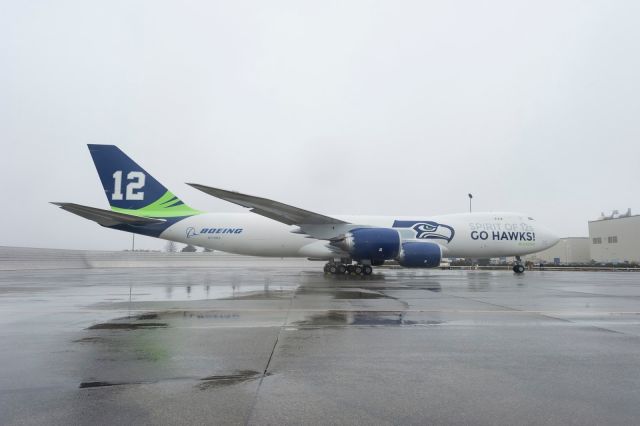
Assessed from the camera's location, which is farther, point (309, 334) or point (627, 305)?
point (627, 305)

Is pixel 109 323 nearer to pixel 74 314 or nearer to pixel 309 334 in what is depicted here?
pixel 74 314

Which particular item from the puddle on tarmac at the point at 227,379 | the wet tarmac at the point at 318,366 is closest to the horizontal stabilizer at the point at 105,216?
the wet tarmac at the point at 318,366

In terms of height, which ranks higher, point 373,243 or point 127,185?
point 127,185

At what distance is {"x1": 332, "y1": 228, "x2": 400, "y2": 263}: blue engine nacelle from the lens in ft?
57.9

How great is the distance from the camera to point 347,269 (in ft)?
66.3

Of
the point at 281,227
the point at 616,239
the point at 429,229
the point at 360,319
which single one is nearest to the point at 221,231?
the point at 281,227

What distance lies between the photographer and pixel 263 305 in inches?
335

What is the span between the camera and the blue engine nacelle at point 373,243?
57.9 feet

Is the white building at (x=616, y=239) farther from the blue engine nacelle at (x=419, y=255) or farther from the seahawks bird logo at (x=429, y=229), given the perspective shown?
the blue engine nacelle at (x=419, y=255)

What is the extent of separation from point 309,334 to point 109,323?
3.30 meters

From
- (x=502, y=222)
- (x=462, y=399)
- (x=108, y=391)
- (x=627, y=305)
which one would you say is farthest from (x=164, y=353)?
(x=502, y=222)

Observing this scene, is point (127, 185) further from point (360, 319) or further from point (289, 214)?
point (360, 319)

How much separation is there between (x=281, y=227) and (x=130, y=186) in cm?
825

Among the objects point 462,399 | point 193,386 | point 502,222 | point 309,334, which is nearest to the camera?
point 462,399
